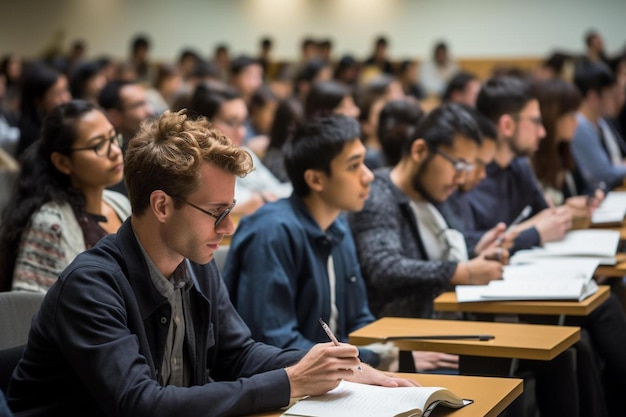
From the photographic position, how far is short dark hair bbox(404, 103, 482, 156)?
11.2 ft

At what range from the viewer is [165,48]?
16.0m

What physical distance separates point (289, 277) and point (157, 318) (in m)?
0.82

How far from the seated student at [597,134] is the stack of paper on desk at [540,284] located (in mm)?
2211

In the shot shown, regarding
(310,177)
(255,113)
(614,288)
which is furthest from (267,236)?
(255,113)

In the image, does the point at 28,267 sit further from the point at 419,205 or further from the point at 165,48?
the point at 165,48

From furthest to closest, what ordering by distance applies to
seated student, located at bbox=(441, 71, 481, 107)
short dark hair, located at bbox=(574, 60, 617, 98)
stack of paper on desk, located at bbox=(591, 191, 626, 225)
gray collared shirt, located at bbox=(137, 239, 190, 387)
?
1. seated student, located at bbox=(441, 71, 481, 107)
2. short dark hair, located at bbox=(574, 60, 617, 98)
3. stack of paper on desk, located at bbox=(591, 191, 626, 225)
4. gray collared shirt, located at bbox=(137, 239, 190, 387)

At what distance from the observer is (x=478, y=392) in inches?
78.6

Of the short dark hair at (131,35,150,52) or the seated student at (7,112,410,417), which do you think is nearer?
the seated student at (7,112,410,417)

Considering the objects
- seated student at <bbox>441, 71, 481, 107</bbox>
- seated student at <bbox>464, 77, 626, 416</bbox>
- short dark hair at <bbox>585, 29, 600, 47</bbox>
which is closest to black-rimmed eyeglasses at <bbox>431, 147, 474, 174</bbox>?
seated student at <bbox>464, 77, 626, 416</bbox>

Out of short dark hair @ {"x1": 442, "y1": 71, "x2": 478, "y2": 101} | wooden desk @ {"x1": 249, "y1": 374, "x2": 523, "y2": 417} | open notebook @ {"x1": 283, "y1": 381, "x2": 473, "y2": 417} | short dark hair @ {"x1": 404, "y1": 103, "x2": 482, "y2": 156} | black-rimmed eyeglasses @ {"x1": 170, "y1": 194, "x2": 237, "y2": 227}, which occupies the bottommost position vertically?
short dark hair @ {"x1": 442, "y1": 71, "x2": 478, "y2": 101}

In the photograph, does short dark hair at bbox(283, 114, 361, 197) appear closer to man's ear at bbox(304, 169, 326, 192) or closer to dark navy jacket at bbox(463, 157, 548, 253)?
man's ear at bbox(304, 169, 326, 192)

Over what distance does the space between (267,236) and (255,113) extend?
5.08 m

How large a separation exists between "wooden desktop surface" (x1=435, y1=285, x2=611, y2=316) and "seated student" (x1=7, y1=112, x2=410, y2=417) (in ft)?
2.94

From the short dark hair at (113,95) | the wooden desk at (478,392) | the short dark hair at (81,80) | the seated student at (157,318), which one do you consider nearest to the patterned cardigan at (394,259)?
the wooden desk at (478,392)
